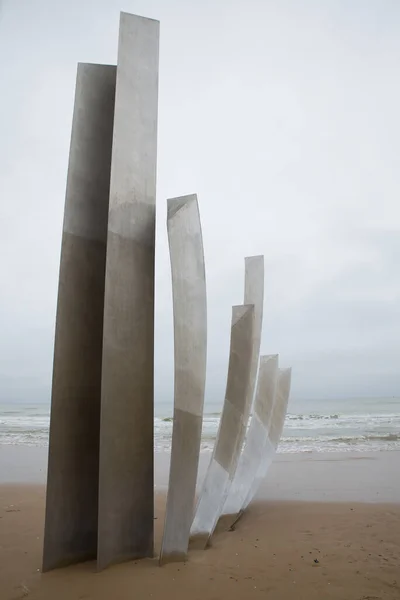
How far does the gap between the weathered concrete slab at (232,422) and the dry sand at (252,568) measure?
0.42 m

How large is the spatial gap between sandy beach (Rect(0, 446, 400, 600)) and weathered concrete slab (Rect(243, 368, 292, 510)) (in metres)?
0.38

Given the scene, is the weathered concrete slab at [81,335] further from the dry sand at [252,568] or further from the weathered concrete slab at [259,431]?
the weathered concrete slab at [259,431]

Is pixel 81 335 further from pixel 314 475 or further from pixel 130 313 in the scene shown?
pixel 314 475

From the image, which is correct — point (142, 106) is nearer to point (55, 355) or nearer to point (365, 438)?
point (55, 355)

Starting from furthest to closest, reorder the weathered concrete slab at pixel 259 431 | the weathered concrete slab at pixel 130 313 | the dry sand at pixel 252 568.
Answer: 1. the weathered concrete slab at pixel 259 431
2. the weathered concrete slab at pixel 130 313
3. the dry sand at pixel 252 568

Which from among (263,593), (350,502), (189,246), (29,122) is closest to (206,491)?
(263,593)

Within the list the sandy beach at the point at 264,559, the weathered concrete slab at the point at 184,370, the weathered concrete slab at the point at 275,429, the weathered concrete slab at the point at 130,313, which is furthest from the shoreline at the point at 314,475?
the weathered concrete slab at the point at 130,313

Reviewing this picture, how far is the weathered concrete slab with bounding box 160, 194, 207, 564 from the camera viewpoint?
4039 mm

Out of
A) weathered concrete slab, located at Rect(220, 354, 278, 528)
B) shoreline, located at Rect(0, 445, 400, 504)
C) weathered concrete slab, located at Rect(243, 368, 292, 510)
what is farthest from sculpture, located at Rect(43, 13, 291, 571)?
shoreline, located at Rect(0, 445, 400, 504)

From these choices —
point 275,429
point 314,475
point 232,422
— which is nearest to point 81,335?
point 232,422

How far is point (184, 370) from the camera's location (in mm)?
4074

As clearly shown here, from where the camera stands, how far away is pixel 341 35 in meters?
7.16

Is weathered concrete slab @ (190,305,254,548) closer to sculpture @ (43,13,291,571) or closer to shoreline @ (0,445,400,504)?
sculpture @ (43,13,291,571)

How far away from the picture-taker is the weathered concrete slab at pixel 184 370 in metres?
4.04
